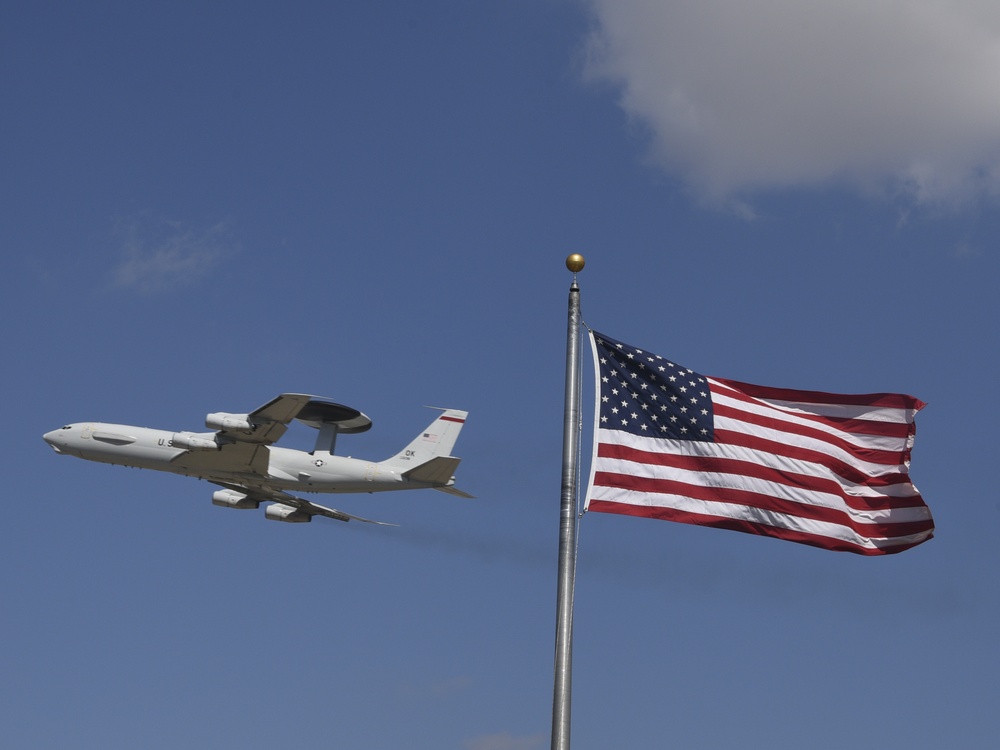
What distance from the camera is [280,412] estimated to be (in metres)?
70.1

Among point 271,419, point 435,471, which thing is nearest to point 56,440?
point 271,419

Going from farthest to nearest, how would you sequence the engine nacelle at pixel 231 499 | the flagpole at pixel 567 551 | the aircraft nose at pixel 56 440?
the engine nacelle at pixel 231 499 < the aircraft nose at pixel 56 440 < the flagpole at pixel 567 551

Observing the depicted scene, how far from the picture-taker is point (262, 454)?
74250 mm

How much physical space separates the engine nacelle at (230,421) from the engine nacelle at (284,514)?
1359 centimetres

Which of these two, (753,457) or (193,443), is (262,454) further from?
(753,457)

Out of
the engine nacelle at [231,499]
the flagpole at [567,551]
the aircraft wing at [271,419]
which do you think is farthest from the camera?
the engine nacelle at [231,499]

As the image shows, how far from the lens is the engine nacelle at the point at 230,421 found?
71188 millimetres

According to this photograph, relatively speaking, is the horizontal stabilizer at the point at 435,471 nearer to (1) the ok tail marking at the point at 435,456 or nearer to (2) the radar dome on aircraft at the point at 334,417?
(1) the ok tail marking at the point at 435,456

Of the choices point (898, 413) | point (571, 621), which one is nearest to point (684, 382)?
point (898, 413)

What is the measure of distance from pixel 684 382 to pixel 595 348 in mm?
2112

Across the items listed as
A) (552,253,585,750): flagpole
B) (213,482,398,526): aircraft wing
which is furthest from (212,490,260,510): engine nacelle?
(552,253,585,750): flagpole

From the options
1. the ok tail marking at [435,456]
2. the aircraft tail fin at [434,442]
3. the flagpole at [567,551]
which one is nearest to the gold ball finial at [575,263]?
the flagpole at [567,551]

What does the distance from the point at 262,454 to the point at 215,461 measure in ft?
9.75

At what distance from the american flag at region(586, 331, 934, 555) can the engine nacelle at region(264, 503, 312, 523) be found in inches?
2386
